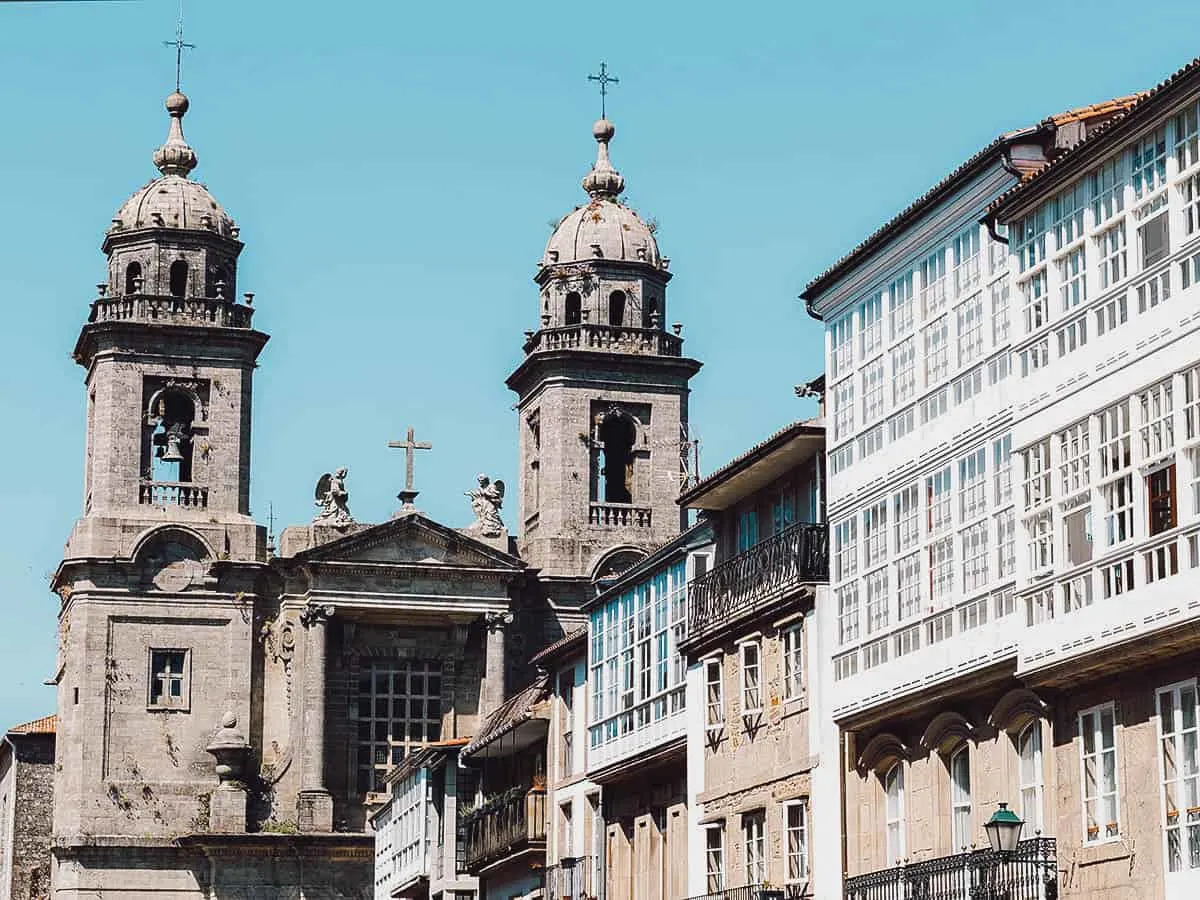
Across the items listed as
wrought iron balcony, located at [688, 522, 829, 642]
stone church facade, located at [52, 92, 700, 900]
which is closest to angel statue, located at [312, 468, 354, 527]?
stone church facade, located at [52, 92, 700, 900]

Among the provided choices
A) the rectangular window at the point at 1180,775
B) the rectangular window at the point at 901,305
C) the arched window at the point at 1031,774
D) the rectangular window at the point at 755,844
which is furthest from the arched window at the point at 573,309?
the rectangular window at the point at 1180,775

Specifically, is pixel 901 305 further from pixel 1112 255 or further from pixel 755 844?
pixel 755 844

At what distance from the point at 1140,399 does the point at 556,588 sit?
195 feet

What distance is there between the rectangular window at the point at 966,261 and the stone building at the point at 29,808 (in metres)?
63.1

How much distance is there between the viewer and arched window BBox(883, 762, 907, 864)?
42.0 metres

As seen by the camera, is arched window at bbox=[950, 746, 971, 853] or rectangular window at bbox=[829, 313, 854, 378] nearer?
arched window at bbox=[950, 746, 971, 853]

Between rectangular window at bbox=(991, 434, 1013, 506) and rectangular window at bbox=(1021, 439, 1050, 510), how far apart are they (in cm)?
52

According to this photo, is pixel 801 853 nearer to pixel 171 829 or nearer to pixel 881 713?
pixel 881 713

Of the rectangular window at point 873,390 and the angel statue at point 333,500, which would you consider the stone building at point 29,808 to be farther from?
the rectangular window at point 873,390

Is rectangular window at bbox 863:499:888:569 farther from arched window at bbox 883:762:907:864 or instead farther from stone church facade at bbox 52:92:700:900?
stone church facade at bbox 52:92:700:900

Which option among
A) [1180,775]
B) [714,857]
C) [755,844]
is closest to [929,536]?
[1180,775]

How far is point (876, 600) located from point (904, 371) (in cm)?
338

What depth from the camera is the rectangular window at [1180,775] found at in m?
33.0

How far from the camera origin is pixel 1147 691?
34.2m
